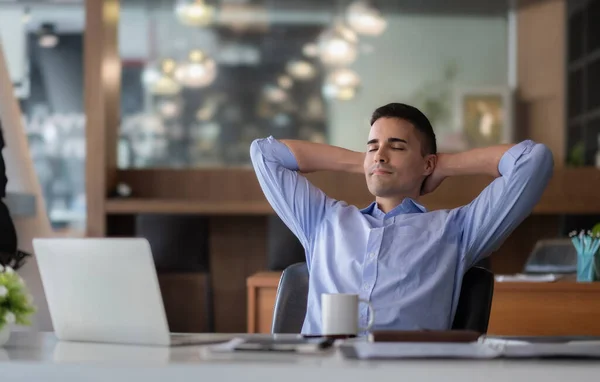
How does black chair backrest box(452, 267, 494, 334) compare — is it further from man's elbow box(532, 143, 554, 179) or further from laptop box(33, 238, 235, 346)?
laptop box(33, 238, 235, 346)

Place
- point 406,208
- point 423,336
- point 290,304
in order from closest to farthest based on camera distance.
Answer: point 423,336, point 290,304, point 406,208

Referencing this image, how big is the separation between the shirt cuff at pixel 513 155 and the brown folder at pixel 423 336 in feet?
2.61

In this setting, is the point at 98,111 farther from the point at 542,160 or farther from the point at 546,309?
the point at 542,160

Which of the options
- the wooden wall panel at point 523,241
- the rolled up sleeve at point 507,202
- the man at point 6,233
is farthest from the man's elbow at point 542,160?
the wooden wall panel at point 523,241

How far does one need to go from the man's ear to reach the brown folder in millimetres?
868

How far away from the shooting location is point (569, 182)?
18.9ft

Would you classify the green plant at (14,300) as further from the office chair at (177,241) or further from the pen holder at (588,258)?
the office chair at (177,241)

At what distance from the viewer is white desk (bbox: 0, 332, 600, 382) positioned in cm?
115

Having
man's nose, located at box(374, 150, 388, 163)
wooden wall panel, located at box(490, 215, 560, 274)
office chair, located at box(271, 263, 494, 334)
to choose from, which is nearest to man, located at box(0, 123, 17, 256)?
office chair, located at box(271, 263, 494, 334)

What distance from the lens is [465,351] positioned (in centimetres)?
127

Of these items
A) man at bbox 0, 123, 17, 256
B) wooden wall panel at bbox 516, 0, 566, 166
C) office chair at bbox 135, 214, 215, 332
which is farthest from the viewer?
wooden wall panel at bbox 516, 0, 566, 166

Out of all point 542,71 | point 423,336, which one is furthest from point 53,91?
point 423,336

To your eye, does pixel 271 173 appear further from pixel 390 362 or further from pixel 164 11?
pixel 164 11

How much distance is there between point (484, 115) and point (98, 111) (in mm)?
3002
